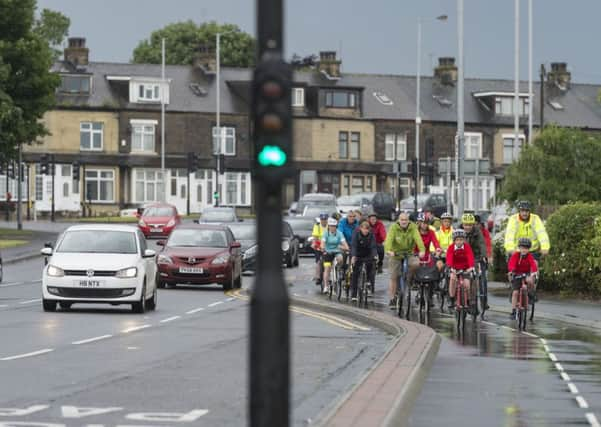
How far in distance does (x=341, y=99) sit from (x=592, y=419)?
287 feet

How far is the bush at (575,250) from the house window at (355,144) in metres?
66.6

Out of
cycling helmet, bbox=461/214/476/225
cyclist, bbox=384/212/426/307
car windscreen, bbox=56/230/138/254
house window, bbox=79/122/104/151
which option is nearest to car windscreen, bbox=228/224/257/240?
car windscreen, bbox=56/230/138/254

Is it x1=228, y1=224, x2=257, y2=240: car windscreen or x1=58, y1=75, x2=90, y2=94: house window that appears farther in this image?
x1=58, y1=75, x2=90, y2=94: house window

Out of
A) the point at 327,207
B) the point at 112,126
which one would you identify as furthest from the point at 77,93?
the point at 327,207

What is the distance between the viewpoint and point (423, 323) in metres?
25.5

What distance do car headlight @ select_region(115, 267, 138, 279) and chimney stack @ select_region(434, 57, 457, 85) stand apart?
7984 centimetres

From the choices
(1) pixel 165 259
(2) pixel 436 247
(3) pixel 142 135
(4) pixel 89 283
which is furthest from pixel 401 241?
(3) pixel 142 135

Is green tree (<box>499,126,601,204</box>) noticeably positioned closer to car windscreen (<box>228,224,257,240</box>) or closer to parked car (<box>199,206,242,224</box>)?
car windscreen (<box>228,224,257,240</box>)

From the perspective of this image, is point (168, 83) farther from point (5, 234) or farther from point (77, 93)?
point (5, 234)

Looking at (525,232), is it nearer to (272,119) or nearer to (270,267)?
(270,267)

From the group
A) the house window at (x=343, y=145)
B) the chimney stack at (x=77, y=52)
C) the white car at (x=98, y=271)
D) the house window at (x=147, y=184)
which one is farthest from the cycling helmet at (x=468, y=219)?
the house window at (x=343, y=145)

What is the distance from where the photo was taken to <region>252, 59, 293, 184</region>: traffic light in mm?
8281

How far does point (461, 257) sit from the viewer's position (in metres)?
24.9

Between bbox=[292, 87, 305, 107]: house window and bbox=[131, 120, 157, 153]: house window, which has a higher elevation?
bbox=[292, 87, 305, 107]: house window
